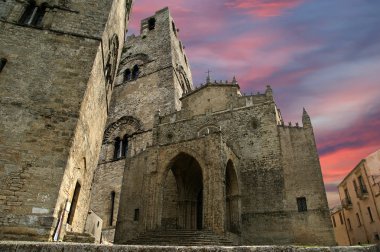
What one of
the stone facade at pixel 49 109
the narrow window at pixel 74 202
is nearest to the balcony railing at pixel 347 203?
the stone facade at pixel 49 109

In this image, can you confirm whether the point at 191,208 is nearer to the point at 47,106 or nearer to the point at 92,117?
the point at 92,117

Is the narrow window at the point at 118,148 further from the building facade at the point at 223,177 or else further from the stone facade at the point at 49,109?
the stone facade at the point at 49,109

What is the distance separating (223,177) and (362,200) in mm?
15842

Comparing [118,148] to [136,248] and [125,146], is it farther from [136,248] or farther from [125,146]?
[136,248]

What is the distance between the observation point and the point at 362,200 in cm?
2205

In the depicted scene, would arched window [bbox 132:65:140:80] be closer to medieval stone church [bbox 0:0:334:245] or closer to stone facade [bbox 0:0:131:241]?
medieval stone church [bbox 0:0:334:245]

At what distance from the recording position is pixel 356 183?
2288cm

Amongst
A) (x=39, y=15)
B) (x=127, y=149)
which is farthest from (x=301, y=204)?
(x=39, y=15)

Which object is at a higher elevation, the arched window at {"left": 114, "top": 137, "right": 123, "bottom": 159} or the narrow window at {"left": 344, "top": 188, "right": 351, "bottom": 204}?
the arched window at {"left": 114, "top": 137, "right": 123, "bottom": 159}

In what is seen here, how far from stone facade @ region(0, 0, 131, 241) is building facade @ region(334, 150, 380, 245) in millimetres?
19848

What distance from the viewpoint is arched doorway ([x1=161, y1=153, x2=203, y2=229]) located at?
15.7m

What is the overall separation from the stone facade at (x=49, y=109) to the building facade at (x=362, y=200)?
65.1ft

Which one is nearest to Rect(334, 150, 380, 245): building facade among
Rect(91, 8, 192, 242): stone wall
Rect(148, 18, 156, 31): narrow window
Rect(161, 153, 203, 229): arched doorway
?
Rect(161, 153, 203, 229): arched doorway

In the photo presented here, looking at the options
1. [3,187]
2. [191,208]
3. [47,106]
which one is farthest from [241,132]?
[3,187]
